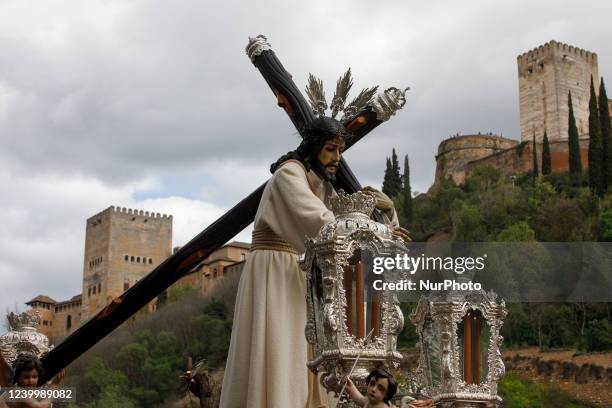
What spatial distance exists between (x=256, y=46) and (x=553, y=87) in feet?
249

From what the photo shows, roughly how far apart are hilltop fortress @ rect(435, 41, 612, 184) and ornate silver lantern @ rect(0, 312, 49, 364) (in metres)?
69.6

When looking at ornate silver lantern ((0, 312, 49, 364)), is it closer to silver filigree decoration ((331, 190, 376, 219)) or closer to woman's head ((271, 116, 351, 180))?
woman's head ((271, 116, 351, 180))

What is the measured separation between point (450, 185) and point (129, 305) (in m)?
69.6

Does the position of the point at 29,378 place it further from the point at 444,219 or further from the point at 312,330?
the point at 444,219

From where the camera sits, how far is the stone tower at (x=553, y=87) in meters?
79.1

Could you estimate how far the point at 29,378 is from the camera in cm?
469

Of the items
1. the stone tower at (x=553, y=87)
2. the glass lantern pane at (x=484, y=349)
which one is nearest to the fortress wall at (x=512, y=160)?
the stone tower at (x=553, y=87)

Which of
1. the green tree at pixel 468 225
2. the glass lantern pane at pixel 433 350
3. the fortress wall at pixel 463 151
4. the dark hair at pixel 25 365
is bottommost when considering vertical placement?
the dark hair at pixel 25 365

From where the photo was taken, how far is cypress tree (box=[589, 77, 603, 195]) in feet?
182

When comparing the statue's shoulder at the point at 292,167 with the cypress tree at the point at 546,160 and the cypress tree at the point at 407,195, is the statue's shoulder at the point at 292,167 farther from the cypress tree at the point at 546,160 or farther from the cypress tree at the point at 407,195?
the cypress tree at the point at 546,160

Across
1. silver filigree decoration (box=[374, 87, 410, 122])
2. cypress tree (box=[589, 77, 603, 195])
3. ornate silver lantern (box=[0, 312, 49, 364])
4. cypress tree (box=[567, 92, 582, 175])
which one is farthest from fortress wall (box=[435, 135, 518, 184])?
silver filigree decoration (box=[374, 87, 410, 122])

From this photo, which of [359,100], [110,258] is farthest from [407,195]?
[359,100]

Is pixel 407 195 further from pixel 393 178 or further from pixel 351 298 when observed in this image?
pixel 351 298

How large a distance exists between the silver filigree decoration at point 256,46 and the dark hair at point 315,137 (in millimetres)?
1815
